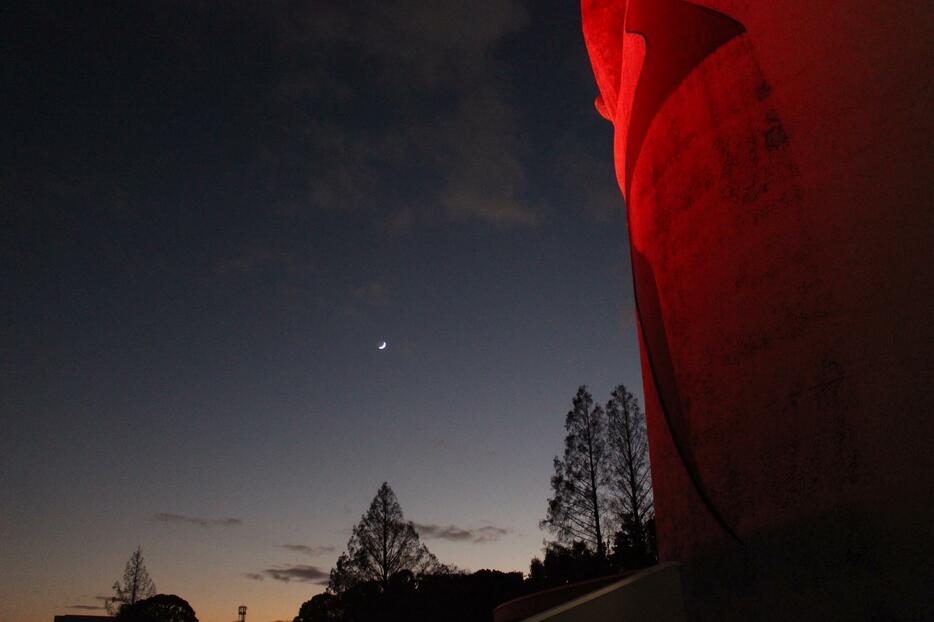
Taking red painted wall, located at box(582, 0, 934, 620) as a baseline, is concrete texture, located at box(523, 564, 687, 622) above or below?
below

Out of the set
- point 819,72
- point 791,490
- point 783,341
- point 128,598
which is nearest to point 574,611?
point 791,490

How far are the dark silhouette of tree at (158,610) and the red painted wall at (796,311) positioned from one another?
113ft

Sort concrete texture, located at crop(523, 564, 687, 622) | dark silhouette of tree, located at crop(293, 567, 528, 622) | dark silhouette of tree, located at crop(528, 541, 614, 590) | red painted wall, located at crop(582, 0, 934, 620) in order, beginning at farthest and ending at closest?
dark silhouette of tree, located at crop(293, 567, 528, 622) → dark silhouette of tree, located at crop(528, 541, 614, 590) → concrete texture, located at crop(523, 564, 687, 622) → red painted wall, located at crop(582, 0, 934, 620)

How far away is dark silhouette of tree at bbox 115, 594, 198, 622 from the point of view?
34.0 metres

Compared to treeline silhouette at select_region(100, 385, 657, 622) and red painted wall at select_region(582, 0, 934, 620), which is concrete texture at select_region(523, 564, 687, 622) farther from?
treeline silhouette at select_region(100, 385, 657, 622)

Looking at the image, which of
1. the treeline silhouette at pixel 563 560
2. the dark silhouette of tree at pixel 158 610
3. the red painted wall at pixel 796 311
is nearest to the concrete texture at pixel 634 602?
the red painted wall at pixel 796 311

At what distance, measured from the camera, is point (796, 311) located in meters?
5.18

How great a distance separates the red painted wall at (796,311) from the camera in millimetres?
4453

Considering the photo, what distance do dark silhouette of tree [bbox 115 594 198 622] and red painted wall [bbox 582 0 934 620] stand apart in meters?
34.4

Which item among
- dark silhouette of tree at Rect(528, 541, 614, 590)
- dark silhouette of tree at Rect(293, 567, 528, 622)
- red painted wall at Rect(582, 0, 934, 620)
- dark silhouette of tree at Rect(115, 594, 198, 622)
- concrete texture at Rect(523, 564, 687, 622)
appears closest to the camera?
red painted wall at Rect(582, 0, 934, 620)

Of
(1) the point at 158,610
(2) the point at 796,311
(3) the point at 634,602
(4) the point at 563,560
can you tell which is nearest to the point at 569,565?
(4) the point at 563,560

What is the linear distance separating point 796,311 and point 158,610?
1460 inches

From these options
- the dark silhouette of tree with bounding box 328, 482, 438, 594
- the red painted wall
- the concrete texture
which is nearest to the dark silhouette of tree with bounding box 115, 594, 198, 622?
the dark silhouette of tree with bounding box 328, 482, 438, 594

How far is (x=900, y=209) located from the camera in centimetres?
461
